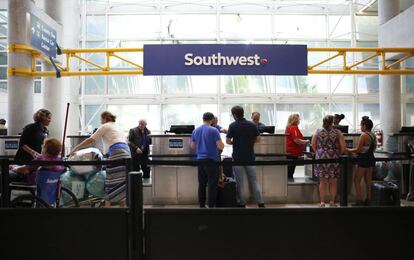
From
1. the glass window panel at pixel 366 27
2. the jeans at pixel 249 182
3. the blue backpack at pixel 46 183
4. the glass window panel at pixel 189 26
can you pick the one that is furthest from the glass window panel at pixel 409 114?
the blue backpack at pixel 46 183

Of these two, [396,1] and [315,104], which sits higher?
[396,1]

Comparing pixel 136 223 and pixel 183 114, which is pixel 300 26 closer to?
A: pixel 183 114

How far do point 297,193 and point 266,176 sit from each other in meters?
0.71

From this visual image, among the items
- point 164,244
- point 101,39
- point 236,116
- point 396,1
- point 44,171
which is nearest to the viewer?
point 164,244

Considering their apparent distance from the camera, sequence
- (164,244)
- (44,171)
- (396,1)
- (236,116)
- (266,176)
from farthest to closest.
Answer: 1. (396,1)
2. (266,176)
3. (236,116)
4. (44,171)
5. (164,244)

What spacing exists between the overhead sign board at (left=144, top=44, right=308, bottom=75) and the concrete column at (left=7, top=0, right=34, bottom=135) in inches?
109

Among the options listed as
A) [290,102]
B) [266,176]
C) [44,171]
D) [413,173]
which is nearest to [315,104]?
[290,102]

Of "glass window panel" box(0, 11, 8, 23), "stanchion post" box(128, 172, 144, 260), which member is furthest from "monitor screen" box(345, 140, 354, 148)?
"glass window panel" box(0, 11, 8, 23)

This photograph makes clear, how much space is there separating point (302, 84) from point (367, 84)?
291 cm

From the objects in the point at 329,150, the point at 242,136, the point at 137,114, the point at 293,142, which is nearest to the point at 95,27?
the point at 137,114

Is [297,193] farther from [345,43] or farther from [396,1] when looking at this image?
[345,43]

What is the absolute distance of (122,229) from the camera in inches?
112

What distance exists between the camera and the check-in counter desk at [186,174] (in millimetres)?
7301

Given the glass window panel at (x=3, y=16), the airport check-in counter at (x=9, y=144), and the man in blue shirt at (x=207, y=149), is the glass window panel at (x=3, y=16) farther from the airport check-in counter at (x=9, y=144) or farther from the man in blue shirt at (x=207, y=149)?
the man in blue shirt at (x=207, y=149)
